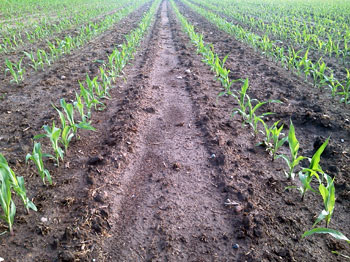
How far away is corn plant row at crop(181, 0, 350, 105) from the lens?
452cm

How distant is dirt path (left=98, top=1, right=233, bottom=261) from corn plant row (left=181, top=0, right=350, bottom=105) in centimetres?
264

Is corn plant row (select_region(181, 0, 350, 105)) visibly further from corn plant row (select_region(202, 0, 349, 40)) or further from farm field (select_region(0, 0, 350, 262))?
corn plant row (select_region(202, 0, 349, 40))

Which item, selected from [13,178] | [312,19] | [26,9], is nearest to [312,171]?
[13,178]

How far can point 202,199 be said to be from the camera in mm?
2568

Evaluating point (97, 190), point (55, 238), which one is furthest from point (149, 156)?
point (55, 238)

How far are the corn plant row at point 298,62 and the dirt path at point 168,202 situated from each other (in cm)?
264

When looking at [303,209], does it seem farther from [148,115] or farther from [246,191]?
[148,115]

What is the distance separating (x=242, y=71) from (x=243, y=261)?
508 cm

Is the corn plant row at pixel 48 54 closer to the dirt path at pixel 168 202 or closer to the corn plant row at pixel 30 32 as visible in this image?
the corn plant row at pixel 30 32

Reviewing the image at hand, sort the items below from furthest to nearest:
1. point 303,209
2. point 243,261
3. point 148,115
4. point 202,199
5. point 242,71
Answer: point 242,71
point 148,115
point 202,199
point 303,209
point 243,261

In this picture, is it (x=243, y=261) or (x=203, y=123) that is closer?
(x=243, y=261)

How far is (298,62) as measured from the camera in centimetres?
557

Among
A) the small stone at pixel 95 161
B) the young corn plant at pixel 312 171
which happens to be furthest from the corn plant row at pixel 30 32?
the young corn plant at pixel 312 171

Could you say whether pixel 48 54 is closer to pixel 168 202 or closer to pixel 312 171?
pixel 168 202
